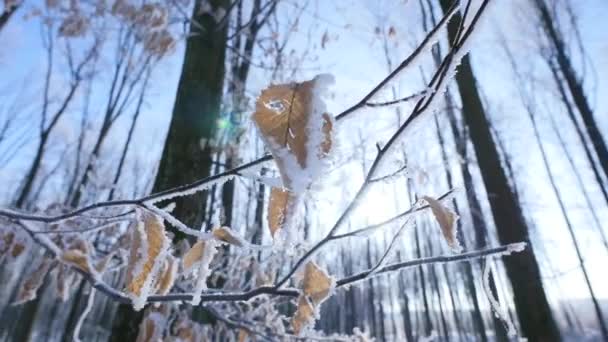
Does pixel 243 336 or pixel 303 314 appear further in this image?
pixel 243 336

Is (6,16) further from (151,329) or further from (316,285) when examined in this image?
(316,285)

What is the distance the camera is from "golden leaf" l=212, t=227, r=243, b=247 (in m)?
0.59

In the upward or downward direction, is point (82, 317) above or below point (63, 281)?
below

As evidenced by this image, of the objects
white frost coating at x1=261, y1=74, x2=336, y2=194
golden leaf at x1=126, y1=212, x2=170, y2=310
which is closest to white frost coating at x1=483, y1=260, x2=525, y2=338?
white frost coating at x1=261, y1=74, x2=336, y2=194

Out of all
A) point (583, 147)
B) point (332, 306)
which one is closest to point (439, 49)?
point (583, 147)

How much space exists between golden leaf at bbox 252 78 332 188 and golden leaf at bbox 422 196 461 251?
9.9 inches

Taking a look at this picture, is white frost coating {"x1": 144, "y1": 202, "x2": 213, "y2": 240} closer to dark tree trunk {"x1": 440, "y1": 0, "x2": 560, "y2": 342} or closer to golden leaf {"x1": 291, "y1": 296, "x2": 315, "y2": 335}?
golden leaf {"x1": 291, "y1": 296, "x2": 315, "y2": 335}

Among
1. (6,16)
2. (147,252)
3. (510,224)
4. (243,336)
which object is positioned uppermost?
(6,16)

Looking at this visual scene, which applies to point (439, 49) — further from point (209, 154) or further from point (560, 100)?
point (560, 100)

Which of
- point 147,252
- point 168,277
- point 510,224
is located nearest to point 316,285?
point 147,252

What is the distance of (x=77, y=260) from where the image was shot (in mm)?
990

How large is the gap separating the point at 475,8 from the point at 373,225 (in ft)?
1.10

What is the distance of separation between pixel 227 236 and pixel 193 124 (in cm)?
172

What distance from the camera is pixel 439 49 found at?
5.77 ft
